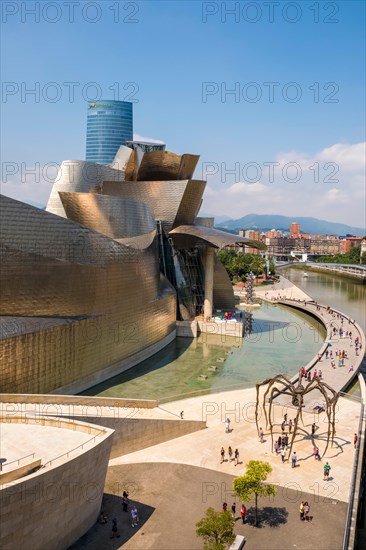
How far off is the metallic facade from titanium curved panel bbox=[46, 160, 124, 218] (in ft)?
0.26

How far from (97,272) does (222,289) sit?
20355 mm

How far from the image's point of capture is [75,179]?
116 feet

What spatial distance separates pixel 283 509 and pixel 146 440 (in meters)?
5.71

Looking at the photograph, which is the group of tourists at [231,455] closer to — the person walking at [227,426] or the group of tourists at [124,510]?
the person walking at [227,426]

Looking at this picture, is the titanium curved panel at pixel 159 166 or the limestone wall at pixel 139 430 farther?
the titanium curved panel at pixel 159 166

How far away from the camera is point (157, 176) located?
38.8 meters

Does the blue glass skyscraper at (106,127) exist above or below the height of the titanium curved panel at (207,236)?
above

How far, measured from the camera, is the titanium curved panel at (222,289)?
136 feet

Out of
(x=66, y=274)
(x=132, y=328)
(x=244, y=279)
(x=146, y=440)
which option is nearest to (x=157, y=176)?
(x=132, y=328)

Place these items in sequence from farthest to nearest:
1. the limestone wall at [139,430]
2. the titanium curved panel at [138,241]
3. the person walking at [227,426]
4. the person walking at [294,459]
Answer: the titanium curved panel at [138,241] < the person walking at [227,426] < the limestone wall at [139,430] < the person walking at [294,459]

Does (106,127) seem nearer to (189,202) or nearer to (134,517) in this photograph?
Answer: (189,202)

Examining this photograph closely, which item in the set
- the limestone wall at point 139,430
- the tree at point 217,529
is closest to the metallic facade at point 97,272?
the limestone wall at point 139,430

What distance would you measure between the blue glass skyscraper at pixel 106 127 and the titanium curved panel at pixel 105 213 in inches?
4535

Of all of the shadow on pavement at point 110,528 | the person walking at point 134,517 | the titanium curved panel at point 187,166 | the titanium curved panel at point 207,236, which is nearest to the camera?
the shadow on pavement at point 110,528
